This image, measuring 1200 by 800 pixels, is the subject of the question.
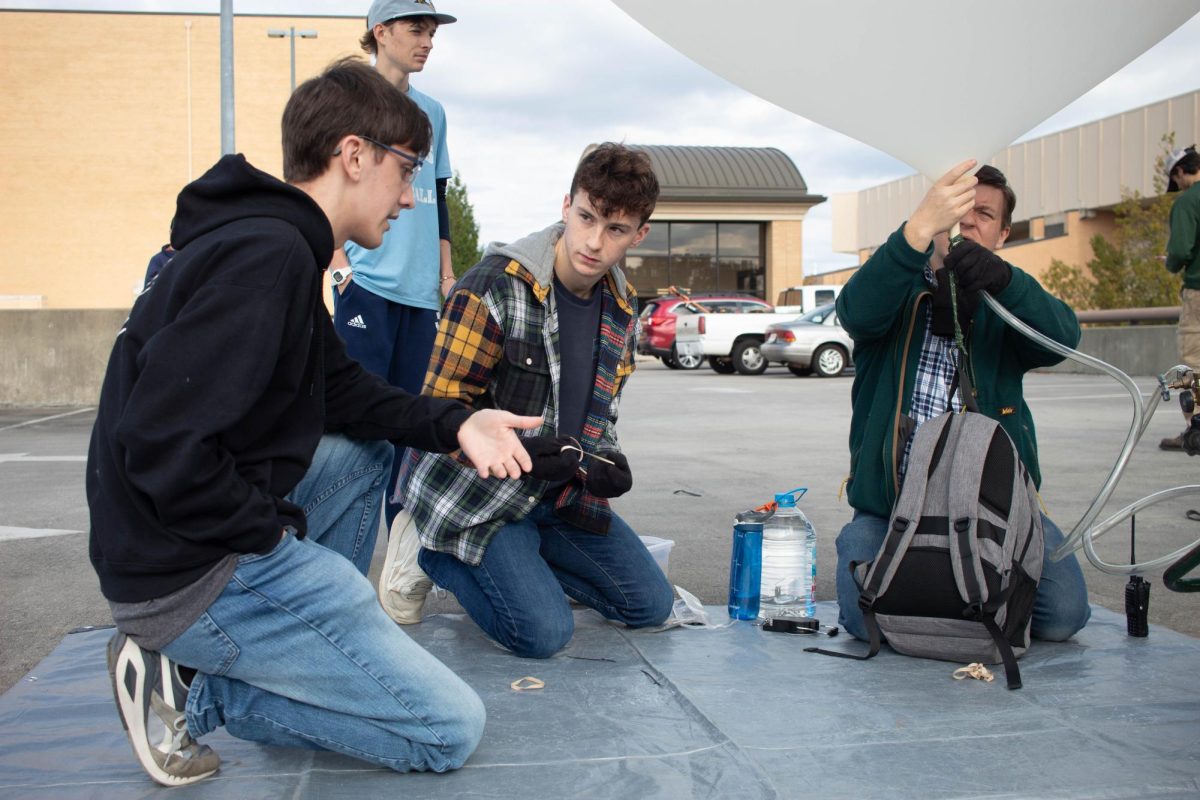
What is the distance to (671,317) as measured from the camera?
77.6 feet

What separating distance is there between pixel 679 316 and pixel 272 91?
16.7 m

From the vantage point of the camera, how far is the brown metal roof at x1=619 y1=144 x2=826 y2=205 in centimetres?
3750

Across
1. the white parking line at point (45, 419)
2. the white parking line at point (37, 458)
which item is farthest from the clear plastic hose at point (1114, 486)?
the white parking line at point (45, 419)

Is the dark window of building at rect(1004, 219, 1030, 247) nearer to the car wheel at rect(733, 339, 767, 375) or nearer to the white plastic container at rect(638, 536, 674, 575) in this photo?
the car wheel at rect(733, 339, 767, 375)

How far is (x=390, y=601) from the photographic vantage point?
3.82 metres

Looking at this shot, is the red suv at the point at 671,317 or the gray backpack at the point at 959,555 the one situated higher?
the red suv at the point at 671,317

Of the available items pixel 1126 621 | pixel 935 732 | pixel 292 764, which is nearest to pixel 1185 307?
pixel 1126 621

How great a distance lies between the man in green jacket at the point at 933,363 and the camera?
3.54 metres

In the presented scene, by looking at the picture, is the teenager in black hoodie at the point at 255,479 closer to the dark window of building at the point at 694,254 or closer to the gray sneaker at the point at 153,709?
the gray sneaker at the point at 153,709

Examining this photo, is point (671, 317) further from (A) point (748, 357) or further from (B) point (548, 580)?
Result: (B) point (548, 580)

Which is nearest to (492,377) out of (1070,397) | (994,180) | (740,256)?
(994,180)

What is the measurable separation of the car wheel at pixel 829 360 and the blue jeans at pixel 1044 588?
16.1 m

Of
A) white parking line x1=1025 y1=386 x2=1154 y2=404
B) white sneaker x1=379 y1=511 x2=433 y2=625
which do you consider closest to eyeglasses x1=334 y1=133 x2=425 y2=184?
white sneaker x1=379 y1=511 x2=433 y2=625

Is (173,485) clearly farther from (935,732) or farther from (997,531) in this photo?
(997,531)
